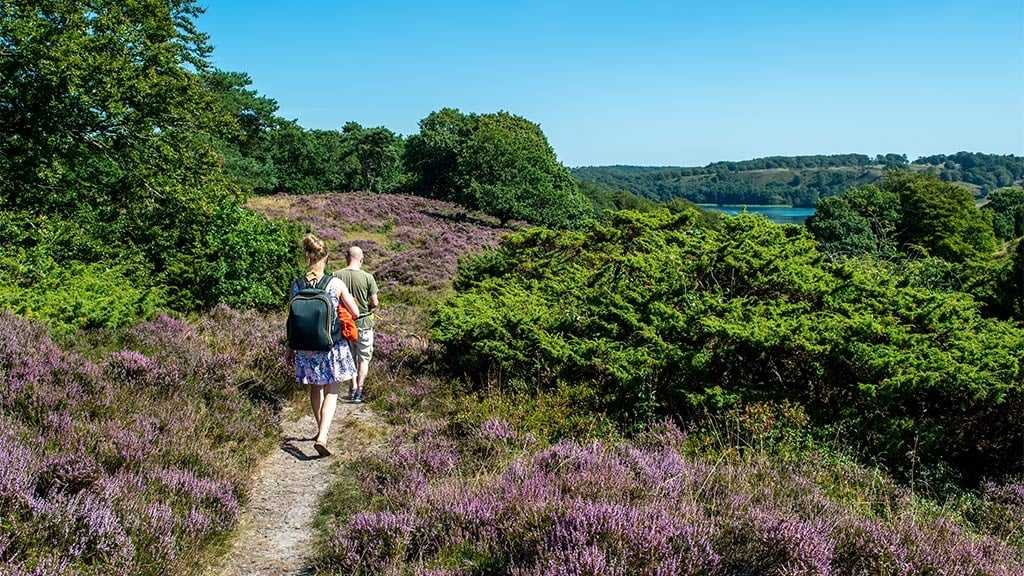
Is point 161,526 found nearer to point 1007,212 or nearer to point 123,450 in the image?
point 123,450

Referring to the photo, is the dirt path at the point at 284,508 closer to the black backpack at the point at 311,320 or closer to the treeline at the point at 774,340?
the black backpack at the point at 311,320

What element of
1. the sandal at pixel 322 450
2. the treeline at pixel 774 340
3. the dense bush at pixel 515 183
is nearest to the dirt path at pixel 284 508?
the sandal at pixel 322 450

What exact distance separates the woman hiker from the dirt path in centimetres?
31

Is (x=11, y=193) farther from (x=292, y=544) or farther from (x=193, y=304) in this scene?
(x=292, y=544)

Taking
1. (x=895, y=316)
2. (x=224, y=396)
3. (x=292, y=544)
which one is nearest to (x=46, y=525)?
(x=292, y=544)

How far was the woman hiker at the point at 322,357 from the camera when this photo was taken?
6.03 meters

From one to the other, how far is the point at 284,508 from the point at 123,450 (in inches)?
49.6

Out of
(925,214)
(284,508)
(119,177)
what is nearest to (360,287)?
(284,508)

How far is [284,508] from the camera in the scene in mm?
5016

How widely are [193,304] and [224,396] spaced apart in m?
4.97

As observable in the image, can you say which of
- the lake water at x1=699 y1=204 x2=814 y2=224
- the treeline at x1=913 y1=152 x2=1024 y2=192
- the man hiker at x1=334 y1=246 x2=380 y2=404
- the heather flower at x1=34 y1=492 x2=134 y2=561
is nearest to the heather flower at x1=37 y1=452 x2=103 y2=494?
the heather flower at x1=34 y1=492 x2=134 y2=561

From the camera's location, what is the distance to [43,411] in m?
4.95

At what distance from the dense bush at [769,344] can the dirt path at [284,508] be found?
2387mm

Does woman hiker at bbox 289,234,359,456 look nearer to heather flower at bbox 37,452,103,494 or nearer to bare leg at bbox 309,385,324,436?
bare leg at bbox 309,385,324,436
